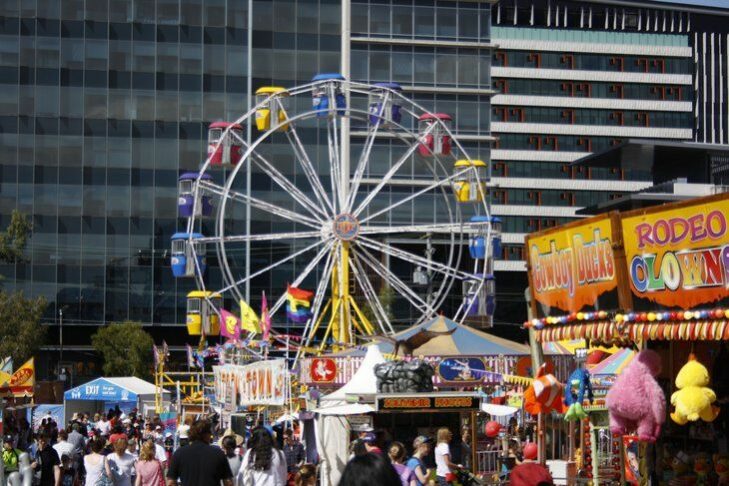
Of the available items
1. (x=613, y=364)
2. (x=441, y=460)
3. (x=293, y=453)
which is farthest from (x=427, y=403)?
(x=613, y=364)

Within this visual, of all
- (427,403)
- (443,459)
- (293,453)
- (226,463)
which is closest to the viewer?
(226,463)

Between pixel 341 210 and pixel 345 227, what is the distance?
45.0 inches

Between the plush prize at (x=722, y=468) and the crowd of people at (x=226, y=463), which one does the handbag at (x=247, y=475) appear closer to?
the crowd of people at (x=226, y=463)

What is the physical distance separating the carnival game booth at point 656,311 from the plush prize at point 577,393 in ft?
1.45

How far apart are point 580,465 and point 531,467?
966 cm

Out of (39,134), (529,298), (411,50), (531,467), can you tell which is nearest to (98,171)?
(39,134)

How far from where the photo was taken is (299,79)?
244 feet

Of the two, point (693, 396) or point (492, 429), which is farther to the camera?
point (492, 429)

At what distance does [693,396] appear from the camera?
14.2 metres

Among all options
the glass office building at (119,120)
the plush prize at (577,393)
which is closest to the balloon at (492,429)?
the plush prize at (577,393)

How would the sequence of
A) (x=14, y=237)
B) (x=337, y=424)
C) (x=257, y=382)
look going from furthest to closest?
(x=14, y=237) < (x=257, y=382) < (x=337, y=424)

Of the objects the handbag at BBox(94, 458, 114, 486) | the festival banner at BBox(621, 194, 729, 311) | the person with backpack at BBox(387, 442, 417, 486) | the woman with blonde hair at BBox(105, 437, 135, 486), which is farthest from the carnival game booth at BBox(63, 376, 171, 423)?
the festival banner at BBox(621, 194, 729, 311)

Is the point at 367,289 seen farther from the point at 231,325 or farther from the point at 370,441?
the point at 370,441

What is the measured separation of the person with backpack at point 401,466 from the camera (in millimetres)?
14631
